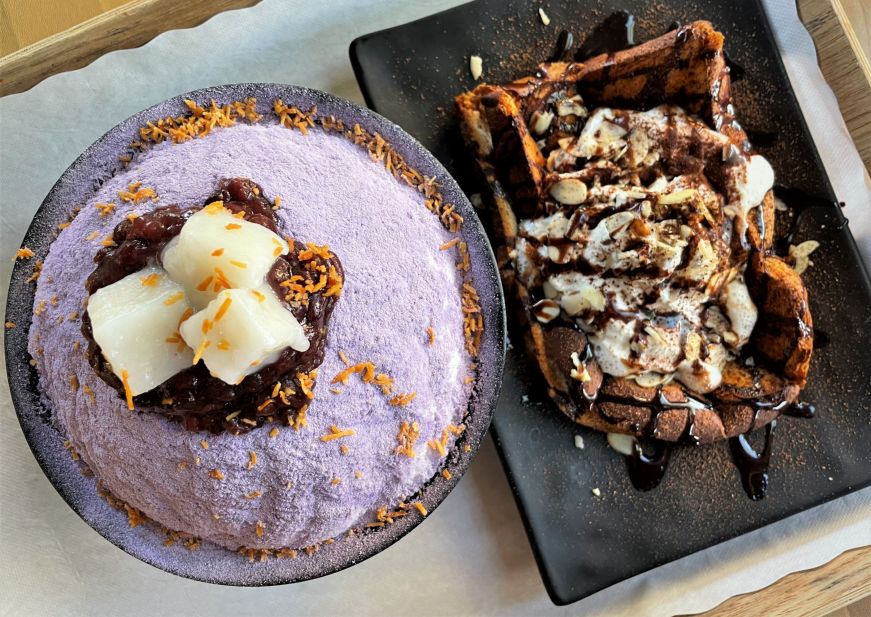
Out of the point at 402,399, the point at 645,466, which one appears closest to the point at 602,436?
the point at 645,466

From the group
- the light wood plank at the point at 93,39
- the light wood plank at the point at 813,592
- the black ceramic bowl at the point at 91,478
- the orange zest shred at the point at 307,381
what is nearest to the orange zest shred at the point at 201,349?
the orange zest shred at the point at 307,381

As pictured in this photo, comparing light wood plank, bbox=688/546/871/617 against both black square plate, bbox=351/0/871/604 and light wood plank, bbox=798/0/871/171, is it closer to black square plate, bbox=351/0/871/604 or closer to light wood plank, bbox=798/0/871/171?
black square plate, bbox=351/0/871/604

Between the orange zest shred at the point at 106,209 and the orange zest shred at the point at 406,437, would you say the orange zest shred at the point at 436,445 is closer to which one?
the orange zest shred at the point at 406,437

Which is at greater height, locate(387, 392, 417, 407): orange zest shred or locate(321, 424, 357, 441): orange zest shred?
locate(321, 424, 357, 441): orange zest shred

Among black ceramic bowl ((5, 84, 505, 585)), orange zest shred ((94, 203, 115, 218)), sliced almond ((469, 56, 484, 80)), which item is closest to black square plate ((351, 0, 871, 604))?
sliced almond ((469, 56, 484, 80))

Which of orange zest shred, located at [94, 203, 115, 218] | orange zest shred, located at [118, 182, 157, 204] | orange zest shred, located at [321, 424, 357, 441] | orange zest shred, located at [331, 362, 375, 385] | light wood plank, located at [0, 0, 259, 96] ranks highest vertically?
light wood plank, located at [0, 0, 259, 96]

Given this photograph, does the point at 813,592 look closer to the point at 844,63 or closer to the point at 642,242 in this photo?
the point at 642,242

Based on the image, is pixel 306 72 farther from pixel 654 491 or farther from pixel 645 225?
pixel 654 491
